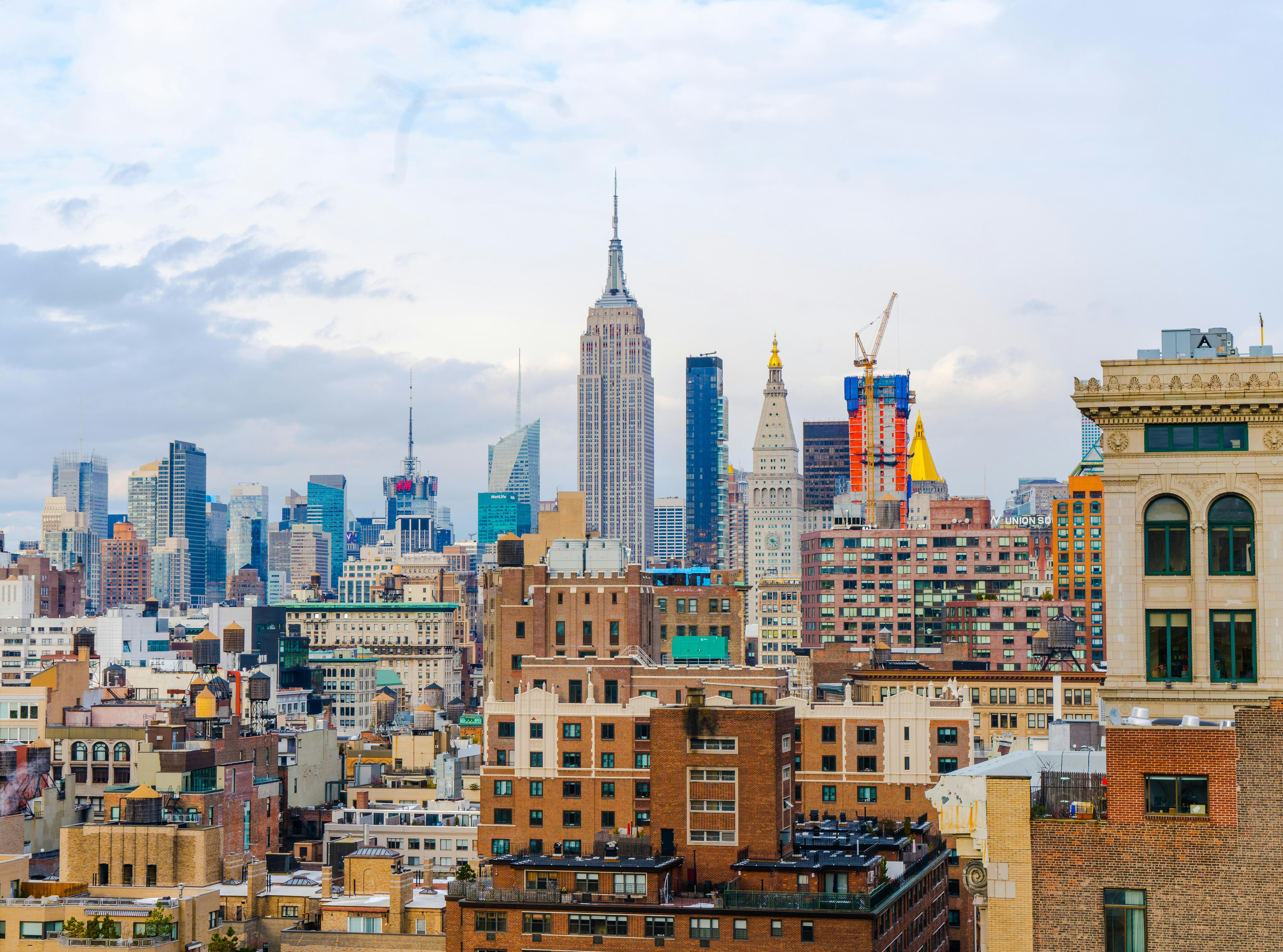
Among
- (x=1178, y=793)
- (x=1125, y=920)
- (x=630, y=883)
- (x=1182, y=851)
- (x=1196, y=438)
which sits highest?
Answer: (x=1196, y=438)

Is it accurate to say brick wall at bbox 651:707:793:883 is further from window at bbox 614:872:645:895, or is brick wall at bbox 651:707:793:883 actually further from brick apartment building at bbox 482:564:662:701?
brick apartment building at bbox 482:564:662:701

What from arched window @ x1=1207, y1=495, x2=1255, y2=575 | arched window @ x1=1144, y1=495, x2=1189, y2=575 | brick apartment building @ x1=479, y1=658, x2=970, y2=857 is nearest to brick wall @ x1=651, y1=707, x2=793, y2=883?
brick apartment building @ x1=479, y1=658, x2=970, y2=857

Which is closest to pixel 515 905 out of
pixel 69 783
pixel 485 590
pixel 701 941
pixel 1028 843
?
pixel 701 941

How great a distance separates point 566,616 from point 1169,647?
118498 millimetres

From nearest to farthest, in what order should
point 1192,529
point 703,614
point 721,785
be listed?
point 1192,529
point 721,785
point 703,614

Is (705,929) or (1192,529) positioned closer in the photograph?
(1192,529)

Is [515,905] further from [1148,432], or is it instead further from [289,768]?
[289,768]

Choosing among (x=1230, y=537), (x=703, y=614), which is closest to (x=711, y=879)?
(x=1230, y=537)

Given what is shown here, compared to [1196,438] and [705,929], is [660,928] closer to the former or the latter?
[705,929]

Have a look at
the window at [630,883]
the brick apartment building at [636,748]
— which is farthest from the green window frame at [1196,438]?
the brick apartment building at [636,748]

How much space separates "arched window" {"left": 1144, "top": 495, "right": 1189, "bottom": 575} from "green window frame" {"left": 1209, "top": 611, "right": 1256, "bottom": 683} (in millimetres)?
1488

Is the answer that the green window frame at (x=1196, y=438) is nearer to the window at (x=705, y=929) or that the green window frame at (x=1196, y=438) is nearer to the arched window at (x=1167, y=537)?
the arched window at (x=1167, y=537)

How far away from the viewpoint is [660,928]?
91.8m

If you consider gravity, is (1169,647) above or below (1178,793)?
above
